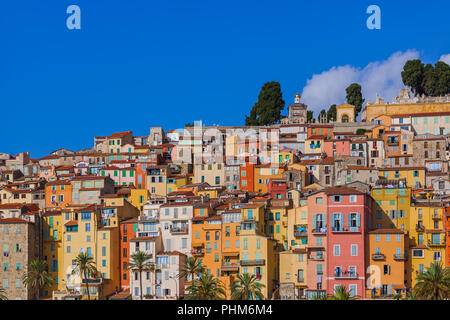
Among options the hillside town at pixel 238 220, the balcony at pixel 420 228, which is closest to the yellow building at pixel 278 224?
the hillside town at pixel 238 220

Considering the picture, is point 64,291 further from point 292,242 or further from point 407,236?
point 407,236

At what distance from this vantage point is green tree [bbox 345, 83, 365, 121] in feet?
426

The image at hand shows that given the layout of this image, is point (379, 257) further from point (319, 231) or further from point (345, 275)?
point (319, 231)

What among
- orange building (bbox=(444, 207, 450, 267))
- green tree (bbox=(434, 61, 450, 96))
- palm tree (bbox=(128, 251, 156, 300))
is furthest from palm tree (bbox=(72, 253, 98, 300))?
green tree (bbox=(434, 61, 450, 96))

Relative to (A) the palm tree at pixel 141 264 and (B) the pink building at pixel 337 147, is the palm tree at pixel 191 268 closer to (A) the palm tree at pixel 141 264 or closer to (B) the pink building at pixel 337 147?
(A) the palm tree at pixel 141 264

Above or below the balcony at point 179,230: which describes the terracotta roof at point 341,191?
above

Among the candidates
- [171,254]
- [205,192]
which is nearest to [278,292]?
[171,254]

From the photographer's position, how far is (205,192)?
85.8 meters

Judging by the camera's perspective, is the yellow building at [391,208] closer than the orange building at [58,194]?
Yes

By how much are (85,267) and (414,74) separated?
74.5 meters

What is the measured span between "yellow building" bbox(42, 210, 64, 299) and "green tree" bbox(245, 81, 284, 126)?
5367 centimetres

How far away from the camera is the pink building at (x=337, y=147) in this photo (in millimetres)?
97938

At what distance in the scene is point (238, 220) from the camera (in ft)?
237

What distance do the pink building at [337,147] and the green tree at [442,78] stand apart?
32.1 meters
